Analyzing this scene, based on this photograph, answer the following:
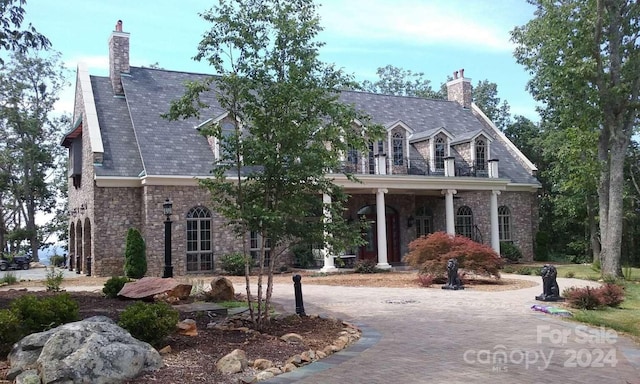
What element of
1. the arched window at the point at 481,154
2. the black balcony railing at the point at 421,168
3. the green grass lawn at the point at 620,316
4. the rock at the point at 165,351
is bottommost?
the green grass lawn at the point at 620,316

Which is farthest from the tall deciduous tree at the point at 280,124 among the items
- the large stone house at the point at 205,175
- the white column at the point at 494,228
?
the white column at the point at 494,228

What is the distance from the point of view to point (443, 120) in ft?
98.9

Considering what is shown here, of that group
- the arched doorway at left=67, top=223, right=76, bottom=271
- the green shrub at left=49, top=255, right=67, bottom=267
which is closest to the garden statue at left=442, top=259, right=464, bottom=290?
the arched doorway at left=67, top=223, right=76, bottom=271

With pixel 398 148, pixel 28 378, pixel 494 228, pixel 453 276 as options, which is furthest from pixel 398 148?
pixel 28 378

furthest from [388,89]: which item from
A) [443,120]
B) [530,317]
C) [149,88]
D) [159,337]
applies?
[159,337]

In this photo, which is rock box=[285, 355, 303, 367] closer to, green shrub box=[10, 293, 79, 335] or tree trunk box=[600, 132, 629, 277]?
green shrub box=[10, 293, 79, 335]

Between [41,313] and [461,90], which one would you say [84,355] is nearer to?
[41,313]

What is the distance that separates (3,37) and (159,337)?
21.7ft

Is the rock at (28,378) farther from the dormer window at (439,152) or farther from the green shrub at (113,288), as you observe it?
the dormer window at (439,152)

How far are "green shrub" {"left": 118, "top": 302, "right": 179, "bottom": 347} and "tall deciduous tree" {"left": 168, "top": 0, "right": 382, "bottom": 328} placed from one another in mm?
1889

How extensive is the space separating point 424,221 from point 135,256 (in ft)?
46.6

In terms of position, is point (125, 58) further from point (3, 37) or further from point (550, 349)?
point (550, 349)

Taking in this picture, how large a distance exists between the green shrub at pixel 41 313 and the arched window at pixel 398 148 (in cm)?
1997

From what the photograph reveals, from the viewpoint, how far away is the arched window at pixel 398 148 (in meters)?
26.2
